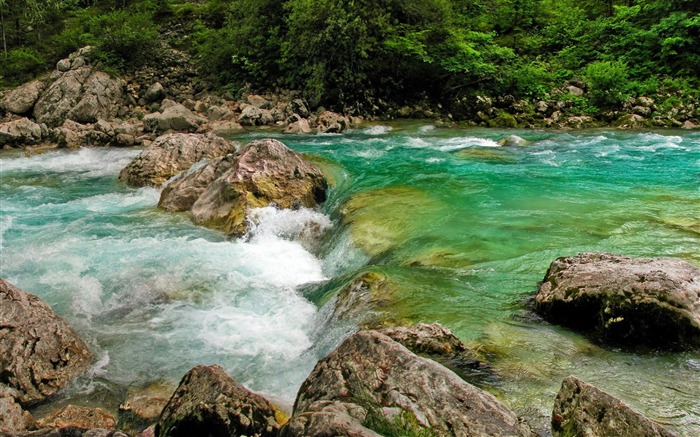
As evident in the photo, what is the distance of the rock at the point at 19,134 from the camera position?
17305mm

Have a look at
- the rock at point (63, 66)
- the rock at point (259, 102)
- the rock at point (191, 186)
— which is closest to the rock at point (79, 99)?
the rock at point (63, 66)

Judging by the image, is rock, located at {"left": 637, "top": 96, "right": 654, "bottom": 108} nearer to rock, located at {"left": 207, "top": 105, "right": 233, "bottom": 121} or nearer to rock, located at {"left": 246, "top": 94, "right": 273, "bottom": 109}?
rock, located at {"left": 246, "top": 94, "right": 273, "bottom": 109}

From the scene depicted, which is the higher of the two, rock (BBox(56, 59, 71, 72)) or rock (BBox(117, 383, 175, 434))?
rock (BBox(56, 59, 71, 72))

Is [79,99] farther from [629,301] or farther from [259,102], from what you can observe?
[629,301]

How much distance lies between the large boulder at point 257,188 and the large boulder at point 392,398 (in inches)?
230

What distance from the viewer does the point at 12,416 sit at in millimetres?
4008

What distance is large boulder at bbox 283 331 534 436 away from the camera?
2.84 m

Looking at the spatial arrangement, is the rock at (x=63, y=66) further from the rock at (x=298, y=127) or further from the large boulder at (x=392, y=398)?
the large boulder at (x=392, y=398)

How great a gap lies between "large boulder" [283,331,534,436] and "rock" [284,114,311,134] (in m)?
16.3

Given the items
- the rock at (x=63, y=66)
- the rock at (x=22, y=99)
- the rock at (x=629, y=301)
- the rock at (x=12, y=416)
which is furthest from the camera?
the rock at (x=63, y=66)

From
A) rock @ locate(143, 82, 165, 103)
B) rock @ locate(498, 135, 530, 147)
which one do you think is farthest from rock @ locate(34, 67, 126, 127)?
rock @ locate(498, 135, 530, 147)

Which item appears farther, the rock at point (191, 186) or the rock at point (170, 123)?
the rock at point (170, 123)

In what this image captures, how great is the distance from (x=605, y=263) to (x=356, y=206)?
519cm

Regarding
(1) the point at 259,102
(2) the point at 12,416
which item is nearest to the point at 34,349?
(2) the point at 12,416
